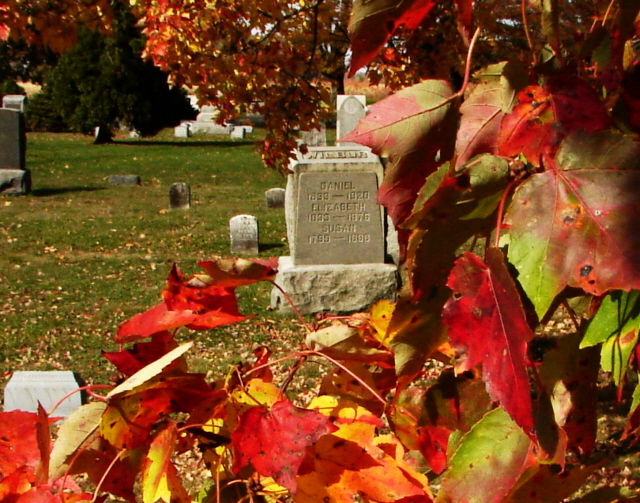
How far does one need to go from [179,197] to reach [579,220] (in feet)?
42.9

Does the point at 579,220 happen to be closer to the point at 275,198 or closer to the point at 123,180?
the point at 275,198

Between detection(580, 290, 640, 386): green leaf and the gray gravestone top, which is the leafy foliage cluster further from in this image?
the gray gravestone top

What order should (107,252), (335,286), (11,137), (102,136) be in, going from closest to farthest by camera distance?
(335,286)
(107,252)
(11,137)
(102,136)

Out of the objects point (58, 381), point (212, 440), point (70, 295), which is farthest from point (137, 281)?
point (212, 440)

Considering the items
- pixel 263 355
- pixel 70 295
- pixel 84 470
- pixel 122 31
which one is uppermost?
pixel 122 31

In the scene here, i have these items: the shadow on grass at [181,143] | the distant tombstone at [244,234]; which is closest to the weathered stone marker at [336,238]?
the distant tombstone at [244,234]

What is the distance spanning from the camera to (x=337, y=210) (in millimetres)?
7477

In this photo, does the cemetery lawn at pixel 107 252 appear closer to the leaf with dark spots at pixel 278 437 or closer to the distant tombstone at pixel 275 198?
the distant tombstone at pixel 275 198

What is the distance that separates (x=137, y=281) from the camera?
877 cm

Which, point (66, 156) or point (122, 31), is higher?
point (122, 31)

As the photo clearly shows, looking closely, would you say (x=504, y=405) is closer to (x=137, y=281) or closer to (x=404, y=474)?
(x=404, y=474)

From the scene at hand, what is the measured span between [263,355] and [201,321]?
0.25ft

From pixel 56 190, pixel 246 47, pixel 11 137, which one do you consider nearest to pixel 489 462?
pixel 246 47

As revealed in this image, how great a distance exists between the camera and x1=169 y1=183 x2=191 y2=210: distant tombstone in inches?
524
